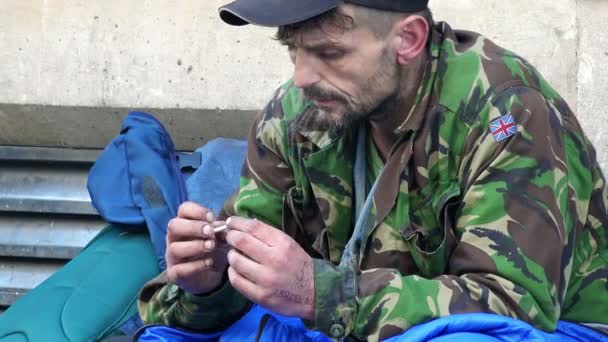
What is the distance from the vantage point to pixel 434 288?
199 cm

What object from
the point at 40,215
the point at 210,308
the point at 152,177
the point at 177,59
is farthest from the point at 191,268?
the point at 40,215

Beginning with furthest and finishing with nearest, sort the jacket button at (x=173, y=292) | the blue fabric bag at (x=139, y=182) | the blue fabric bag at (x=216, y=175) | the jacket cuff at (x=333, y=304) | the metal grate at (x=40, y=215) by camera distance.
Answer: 1. the metal grate at (x=40, y=215)
2. the blue fabric bag at (x=216, y=175)
3. the blue fabric bag at (x=139, y=182)
4. the jacket button at (x=173, y=292)
5. the jacket cuff at (x=333, y=304)

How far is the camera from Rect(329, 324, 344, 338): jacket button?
6.57ft

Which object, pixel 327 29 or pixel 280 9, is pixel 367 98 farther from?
pixel 280 9

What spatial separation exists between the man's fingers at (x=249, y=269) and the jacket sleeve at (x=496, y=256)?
131 mm

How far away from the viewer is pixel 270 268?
6.33ft

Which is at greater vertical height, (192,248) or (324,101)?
(324,101)

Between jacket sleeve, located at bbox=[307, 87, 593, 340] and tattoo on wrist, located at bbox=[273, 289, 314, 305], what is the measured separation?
3cm

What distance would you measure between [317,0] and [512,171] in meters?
0.57

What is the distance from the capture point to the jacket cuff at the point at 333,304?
2.00 metres

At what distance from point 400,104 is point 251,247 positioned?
1.89 feet

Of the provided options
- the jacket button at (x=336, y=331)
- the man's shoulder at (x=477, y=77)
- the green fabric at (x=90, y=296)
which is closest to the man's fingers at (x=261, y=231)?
the jacket button at (x=336, y=331)

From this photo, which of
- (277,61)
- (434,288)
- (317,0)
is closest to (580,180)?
(434,288)

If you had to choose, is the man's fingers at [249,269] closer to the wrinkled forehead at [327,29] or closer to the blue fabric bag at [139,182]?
the wrinkled forehead at [327,29]
